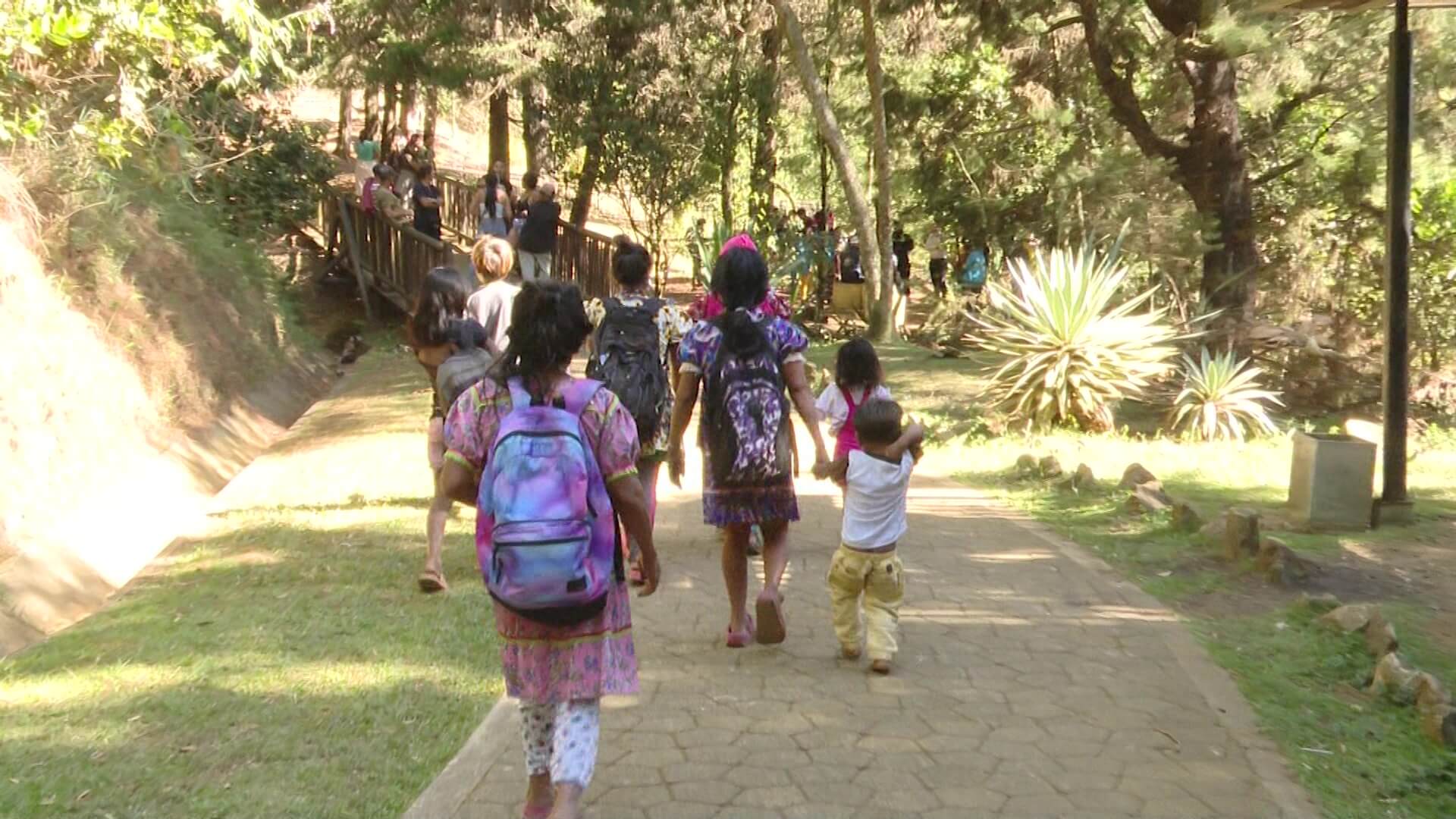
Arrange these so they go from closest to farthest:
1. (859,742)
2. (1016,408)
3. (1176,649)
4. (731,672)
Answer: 1. (859,742)
2. (731,672)
3. (1176,649)
4. (1016,408)

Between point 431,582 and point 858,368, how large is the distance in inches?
90.5

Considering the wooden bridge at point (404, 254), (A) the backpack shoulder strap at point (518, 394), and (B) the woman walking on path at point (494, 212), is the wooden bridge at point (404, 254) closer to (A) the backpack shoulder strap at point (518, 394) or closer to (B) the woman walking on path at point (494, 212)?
(B) the woman walking on path at point (494, 212)

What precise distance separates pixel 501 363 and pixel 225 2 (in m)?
6.69

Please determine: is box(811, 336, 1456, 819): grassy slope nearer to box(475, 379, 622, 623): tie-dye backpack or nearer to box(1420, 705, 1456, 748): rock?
box(1420, 705, 1456, 748): rock

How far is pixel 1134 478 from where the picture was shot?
9078 millimetres

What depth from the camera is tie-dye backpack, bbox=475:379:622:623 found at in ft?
11.3

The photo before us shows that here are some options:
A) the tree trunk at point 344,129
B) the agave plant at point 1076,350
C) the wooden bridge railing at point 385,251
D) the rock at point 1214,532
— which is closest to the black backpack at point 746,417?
the rock at point 1214,532

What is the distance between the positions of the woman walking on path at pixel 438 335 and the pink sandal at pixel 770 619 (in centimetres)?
176

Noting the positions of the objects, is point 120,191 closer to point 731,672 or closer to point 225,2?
point 225,2

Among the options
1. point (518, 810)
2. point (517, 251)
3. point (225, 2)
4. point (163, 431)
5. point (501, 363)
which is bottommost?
point (518, 810)

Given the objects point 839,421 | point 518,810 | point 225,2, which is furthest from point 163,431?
point 518,810

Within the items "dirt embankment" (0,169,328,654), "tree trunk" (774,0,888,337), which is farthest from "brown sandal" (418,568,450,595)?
"tree trunk" (774,0,888,337)

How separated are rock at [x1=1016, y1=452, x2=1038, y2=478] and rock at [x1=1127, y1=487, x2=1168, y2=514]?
49.4 inches

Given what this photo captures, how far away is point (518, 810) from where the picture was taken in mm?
4262
